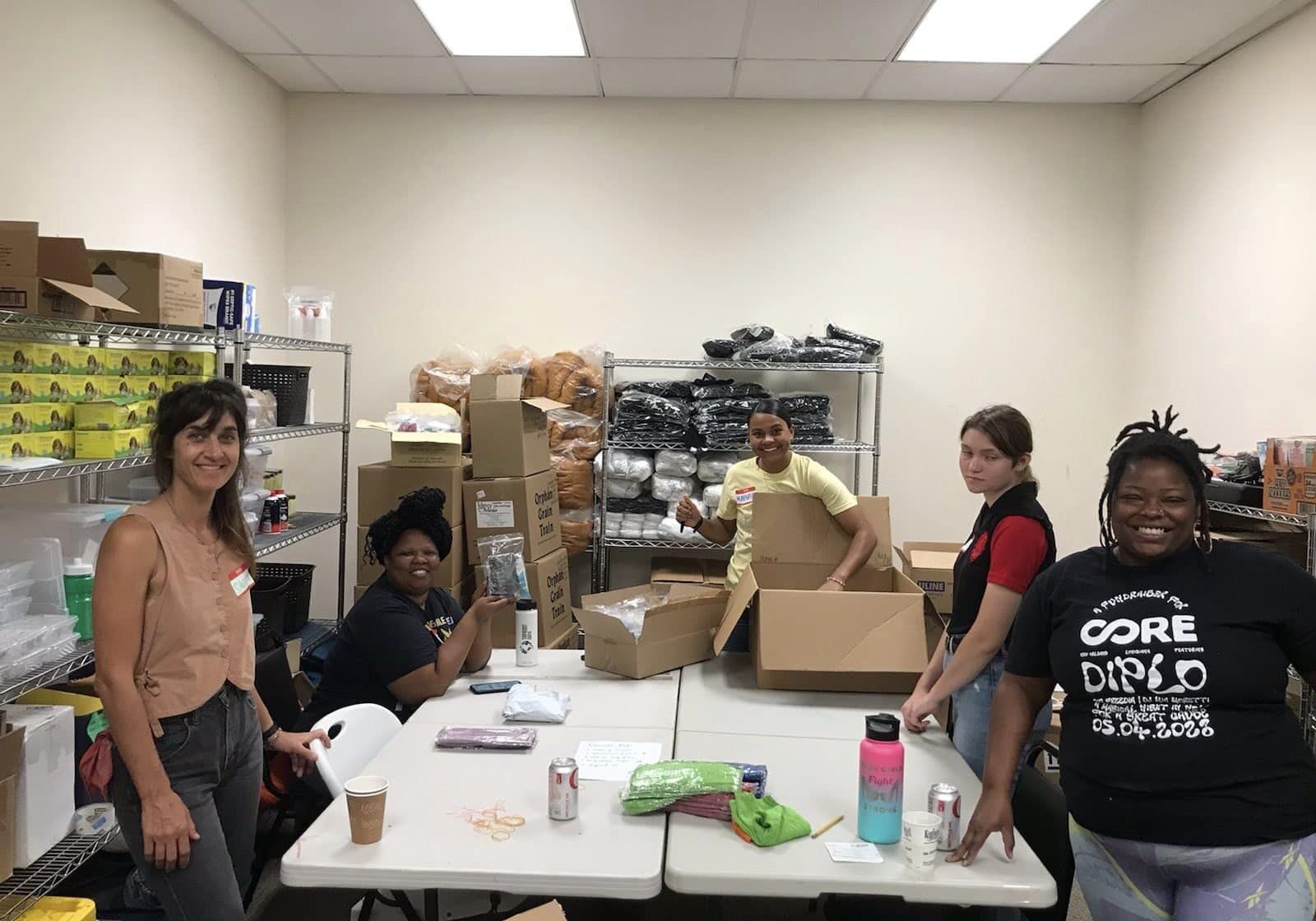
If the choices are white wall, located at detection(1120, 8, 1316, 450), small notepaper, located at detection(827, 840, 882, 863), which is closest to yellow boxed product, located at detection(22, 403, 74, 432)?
small notepaper, located at detection(827, 840, 882, 863)

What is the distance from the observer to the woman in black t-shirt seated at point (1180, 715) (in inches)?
57.9

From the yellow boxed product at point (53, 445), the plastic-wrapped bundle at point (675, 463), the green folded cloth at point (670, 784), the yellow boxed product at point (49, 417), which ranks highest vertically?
the yellow boxed product at point (49, 417)

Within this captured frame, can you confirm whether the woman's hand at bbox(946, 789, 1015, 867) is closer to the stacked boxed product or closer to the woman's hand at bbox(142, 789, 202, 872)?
the woman's hand at bbox(142, 789, 202, 872)

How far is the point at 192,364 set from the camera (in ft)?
9.75

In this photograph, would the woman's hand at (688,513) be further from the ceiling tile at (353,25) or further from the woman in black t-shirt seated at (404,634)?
the ceiling tile at (353,25)

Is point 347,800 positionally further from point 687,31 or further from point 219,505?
point 687,31

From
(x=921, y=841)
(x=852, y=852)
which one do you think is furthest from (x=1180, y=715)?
(x=852, y=852)

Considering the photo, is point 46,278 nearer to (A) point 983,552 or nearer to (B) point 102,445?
(B) point 102,445

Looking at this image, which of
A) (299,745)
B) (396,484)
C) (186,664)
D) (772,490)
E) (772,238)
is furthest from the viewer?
(772,238)

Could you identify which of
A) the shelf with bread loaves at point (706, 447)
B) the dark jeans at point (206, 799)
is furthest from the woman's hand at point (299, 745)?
the shelf with bread loaves at point (706, 447)

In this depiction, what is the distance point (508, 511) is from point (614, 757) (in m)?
2.14

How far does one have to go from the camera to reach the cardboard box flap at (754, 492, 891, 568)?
2.91 meters

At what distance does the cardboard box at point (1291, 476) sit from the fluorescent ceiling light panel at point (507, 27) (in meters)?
2.93

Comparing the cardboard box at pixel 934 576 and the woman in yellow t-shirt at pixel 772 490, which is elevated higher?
the woman in yellow t-shirt at pixel 772 490
